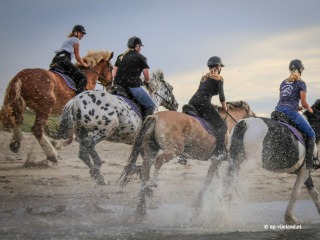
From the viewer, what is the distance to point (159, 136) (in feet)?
26.3

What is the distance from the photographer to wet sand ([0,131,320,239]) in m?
6.02

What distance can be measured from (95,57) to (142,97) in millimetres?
2864

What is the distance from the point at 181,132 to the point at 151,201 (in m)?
1.45

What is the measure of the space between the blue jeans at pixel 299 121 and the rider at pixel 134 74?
308 cm

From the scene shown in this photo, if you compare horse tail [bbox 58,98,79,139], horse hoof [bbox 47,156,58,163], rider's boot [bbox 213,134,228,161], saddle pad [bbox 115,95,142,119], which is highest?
saddle pad [bbox 115,95,142,119]

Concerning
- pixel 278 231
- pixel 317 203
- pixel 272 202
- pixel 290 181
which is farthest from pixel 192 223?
pixel 290 181

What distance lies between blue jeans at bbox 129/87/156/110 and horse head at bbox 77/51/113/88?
2.42 meters

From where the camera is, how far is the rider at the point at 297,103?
7723 mm

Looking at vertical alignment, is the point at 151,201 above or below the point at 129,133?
below

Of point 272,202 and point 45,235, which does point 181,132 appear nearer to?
point 272,202

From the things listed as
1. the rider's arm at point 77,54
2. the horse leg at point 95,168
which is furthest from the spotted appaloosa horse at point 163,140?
the rider's arm at point 77,54

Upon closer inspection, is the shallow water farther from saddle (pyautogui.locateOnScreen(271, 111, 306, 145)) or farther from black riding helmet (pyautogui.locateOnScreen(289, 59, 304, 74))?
black riding helmet (pyautogui.locateOnScreen(289, 59, 304, 74))

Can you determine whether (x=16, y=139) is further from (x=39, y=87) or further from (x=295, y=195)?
(x=295, y=195)

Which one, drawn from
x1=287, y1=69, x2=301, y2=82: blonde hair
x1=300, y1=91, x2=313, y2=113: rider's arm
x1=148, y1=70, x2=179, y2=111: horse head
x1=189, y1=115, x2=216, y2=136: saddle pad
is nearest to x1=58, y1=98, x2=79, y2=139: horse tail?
x1=148, y1=70, x2=179, y2=111: horse head
